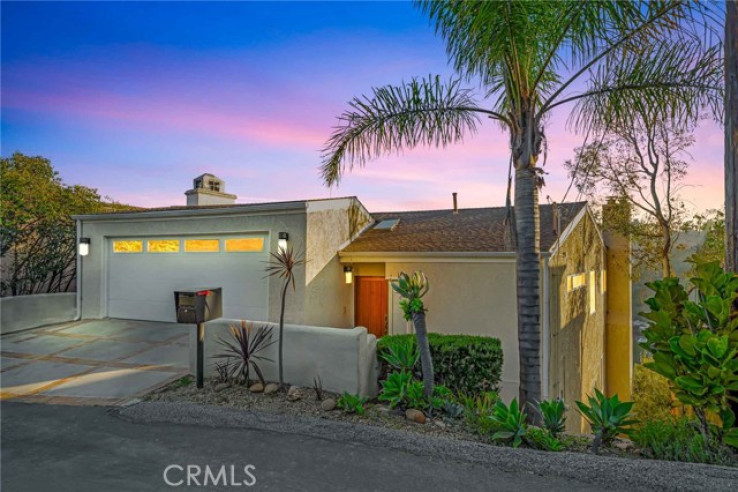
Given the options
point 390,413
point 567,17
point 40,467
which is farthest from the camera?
point 567,17

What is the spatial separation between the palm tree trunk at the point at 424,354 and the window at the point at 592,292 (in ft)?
37.2

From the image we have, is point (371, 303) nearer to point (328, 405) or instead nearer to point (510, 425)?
point (328, 405)

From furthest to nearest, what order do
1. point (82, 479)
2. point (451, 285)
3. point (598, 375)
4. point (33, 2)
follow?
point (598, 375)
point (451, 285)
point (33, 2)
point (82, 479)

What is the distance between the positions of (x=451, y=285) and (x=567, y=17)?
6.17 meters

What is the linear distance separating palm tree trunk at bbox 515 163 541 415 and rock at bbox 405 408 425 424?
71.5 inches

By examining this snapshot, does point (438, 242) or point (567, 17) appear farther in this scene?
point (438, 242)

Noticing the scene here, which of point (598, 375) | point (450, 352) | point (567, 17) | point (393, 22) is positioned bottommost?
point (598, 375)

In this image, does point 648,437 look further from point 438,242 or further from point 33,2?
point 33,2

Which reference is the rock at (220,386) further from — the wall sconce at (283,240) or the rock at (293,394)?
the wall sconce at (283,240)

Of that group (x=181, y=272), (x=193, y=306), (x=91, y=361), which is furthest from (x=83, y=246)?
(x=193, y=306)

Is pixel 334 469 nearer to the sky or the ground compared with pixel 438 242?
nearer to the ground

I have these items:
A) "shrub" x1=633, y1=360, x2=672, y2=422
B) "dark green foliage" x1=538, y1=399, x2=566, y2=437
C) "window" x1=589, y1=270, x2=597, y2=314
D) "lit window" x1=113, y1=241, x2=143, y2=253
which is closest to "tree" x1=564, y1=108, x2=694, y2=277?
"window" x1=589, y1=270, x2=597, y2=314

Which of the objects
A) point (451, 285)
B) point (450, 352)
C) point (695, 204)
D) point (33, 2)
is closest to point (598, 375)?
point (695, 204)

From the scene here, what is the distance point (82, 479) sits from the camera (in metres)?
3.60
